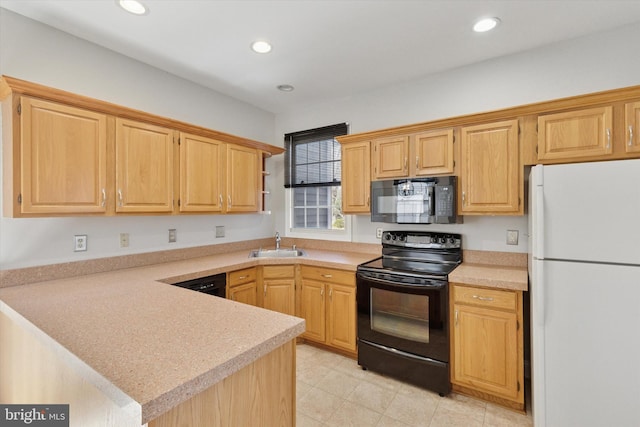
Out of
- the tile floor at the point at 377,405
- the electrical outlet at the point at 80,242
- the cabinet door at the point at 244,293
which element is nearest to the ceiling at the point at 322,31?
the electrical outlet at the point at 80,242

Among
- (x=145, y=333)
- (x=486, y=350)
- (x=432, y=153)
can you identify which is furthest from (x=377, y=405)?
(x=432, y=153)

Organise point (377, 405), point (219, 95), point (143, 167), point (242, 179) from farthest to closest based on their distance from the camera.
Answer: point (219, 95) → point (242, 179) → point (143, 167) → point (377, 405)

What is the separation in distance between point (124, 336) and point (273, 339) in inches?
22.1

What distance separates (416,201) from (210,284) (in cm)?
188

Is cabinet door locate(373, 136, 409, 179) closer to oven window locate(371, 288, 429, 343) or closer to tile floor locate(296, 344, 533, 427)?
oven window locate(371, 288, 429, 343)

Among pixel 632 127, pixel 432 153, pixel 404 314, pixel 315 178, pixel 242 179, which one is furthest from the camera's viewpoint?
pixel 315 178

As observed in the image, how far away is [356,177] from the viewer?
3.01m

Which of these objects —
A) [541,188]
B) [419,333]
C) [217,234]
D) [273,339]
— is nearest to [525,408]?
[419,333]

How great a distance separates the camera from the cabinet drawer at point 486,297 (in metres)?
2.03

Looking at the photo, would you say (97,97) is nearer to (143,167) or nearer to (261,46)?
(143,167)

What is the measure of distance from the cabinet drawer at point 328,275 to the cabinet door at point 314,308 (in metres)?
0.06

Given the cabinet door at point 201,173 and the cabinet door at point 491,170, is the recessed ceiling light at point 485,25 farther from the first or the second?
the cabinet door at point 201,173

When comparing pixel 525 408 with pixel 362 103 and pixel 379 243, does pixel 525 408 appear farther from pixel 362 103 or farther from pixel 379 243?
pixel 362 103

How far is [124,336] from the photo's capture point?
112 cm
